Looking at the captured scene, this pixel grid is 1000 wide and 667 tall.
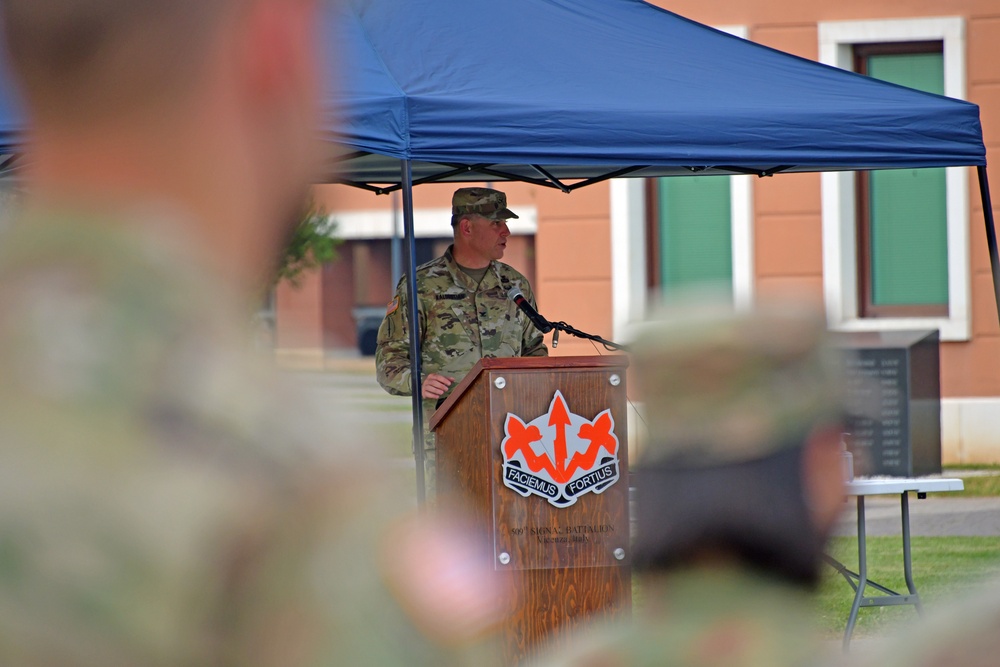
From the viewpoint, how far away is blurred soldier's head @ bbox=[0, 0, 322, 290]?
2.25 ft

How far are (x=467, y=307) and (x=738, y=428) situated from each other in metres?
5.49

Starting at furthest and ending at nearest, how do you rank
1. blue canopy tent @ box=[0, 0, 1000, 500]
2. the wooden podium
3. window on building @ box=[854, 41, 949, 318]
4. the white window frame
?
window on building @ box=[854, 41, 949, 318] → the white window frame → blue canopy tent @ box=[0, 0, 1000, 500] → the wooden podium

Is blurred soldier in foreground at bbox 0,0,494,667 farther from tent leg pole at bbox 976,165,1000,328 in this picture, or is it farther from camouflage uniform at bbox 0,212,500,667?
tent leg pole at bbox 976,165,1000,328

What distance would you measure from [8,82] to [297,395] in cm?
25

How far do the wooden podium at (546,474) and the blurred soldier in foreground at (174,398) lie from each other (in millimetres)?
4043

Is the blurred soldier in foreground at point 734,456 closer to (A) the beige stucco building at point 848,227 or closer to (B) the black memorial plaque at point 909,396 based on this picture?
(B) the black memorial plaque at point 909,396

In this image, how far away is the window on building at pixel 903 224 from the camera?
11977 mm

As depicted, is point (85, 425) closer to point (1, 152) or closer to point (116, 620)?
point (116, 620)

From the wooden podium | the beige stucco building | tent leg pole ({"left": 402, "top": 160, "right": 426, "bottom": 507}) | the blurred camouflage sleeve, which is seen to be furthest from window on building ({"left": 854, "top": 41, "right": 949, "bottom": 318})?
the wooden podium

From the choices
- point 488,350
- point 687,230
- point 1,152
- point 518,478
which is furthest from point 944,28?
point 1,152

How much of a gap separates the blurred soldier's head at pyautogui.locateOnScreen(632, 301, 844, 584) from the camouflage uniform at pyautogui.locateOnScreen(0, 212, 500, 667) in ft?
0.47

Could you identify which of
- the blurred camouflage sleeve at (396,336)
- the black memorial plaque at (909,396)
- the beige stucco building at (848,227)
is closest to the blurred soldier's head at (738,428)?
the black memorial plaque at (909,396)

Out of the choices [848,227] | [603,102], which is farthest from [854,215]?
[603,102]

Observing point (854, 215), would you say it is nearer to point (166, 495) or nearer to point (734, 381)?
point (734, 381)
